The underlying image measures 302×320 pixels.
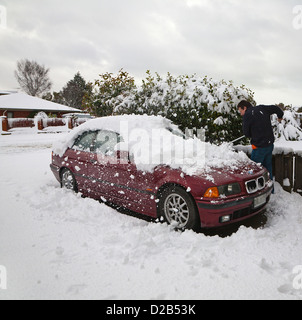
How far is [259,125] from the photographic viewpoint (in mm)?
4625

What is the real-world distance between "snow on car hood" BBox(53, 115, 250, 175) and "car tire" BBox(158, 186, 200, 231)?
0.31 metres

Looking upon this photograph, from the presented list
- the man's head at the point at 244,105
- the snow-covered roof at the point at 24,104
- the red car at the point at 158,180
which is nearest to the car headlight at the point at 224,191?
the red car at the point at 158,180

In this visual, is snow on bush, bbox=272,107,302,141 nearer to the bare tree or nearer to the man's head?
the man's head

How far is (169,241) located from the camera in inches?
123

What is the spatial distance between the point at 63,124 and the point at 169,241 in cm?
2729

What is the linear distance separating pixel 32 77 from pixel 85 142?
5631 cm

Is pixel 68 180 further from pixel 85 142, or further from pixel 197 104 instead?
pixel 197 104

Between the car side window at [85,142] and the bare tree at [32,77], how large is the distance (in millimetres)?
55327

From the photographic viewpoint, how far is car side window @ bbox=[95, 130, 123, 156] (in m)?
4.20

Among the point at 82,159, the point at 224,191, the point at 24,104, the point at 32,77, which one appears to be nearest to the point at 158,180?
the point at 224,191

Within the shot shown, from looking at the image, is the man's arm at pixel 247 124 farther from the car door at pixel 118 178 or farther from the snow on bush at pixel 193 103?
the car door at pixel 118 178
